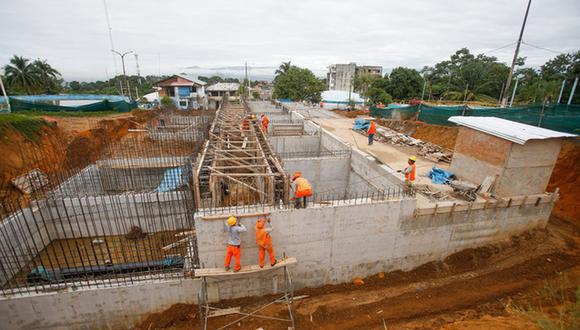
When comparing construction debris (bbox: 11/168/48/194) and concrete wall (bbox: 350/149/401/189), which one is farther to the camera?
construction debris (bbox: 11/168/48/194)

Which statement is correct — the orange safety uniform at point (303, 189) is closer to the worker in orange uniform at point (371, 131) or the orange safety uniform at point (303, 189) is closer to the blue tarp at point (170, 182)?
the blue tarp at point (170, 182)

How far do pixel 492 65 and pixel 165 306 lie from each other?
53876 mm

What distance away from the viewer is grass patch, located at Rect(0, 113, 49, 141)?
49.6 feet

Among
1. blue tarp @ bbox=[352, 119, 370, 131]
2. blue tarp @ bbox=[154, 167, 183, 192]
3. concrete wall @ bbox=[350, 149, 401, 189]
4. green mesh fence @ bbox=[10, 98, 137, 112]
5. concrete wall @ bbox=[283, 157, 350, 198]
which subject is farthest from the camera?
green mesh fence @ bbox=[10, 98, 137, 112]

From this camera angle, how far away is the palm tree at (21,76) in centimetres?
3484

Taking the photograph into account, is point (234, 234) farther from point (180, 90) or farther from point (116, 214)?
point (180, 90)

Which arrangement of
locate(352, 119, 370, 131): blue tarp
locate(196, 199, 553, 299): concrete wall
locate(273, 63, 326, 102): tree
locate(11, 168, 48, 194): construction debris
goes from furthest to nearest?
locate(273, 63, 326, 102): tree → locate(352, 119, 370, 131): blue tarp → locate(11, 168, 48, 194): construction debris → locate(196, 199, 553, 299): concrete wall

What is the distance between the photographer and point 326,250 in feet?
26.7

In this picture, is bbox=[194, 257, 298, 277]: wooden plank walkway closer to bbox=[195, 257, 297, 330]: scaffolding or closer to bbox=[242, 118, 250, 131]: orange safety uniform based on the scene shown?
bbox=[195, 257, 297, 330]: scaffolding

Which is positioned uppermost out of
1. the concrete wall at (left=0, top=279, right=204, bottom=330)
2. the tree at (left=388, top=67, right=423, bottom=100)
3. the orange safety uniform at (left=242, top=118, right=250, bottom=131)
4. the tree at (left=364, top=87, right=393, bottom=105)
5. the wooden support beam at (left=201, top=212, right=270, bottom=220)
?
the tree at (left=388, top=67, right=423, bottom=100)

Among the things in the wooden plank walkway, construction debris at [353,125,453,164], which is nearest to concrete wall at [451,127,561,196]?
construction debris at [353,125,453,164]

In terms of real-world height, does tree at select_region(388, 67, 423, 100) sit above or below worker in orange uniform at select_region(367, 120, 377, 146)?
above

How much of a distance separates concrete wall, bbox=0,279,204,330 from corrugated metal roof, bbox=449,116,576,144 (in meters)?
10.2

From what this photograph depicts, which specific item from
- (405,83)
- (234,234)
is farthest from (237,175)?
(405,83)
